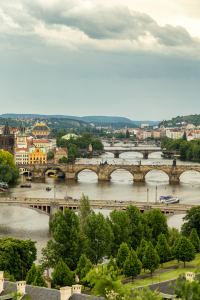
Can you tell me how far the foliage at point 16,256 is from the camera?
106 ft

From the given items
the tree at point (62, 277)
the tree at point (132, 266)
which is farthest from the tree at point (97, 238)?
the tree at point (62, 277)

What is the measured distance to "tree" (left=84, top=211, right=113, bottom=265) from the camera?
115 ft

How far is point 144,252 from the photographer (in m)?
32.5

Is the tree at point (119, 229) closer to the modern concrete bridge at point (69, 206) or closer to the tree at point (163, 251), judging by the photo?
the tree at point (163, 251)

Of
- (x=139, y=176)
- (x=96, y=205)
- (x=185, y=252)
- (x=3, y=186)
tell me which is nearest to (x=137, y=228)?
(x=185, y=252)

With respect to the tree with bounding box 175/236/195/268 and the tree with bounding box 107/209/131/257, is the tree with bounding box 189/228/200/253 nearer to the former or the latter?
the tree with bounding box 175/236/195/268

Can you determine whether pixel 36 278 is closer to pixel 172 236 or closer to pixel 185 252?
pixel 185 252

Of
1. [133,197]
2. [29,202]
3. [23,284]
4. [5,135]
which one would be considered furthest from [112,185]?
[23,284]

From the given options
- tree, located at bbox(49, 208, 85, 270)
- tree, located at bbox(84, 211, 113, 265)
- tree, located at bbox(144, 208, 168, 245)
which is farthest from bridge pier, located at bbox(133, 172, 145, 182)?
tree, located at bbox(49, 208, 85, 270)

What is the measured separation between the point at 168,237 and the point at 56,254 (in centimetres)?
1068

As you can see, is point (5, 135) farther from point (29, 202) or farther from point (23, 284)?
point (23, 284)

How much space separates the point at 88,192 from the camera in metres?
76.3

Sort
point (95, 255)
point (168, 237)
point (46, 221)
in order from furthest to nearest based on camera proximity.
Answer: point (46, 221)
point (168, 237)
point (95, 255)

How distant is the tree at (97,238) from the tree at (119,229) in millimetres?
934
